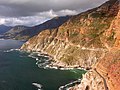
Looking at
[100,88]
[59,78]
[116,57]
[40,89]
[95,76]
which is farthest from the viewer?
[59,78]

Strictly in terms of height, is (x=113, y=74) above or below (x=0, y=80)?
above

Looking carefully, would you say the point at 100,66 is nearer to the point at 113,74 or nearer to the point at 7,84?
the point at 113,74

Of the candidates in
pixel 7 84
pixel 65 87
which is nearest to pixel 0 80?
pixel 7 84

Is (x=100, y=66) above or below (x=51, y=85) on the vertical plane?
above

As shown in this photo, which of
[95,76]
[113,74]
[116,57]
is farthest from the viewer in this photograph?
[95,76]

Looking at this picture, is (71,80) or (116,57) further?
(71,80)

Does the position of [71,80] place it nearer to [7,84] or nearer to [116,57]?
[7,84]

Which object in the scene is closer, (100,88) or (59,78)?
(100,88)

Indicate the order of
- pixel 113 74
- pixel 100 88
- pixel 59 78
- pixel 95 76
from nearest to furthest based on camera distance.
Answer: pixel 113 74 → pixel 100 88 → pixel 95 76 → pixel 59 78

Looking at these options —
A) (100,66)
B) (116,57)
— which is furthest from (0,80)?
(116,57)
